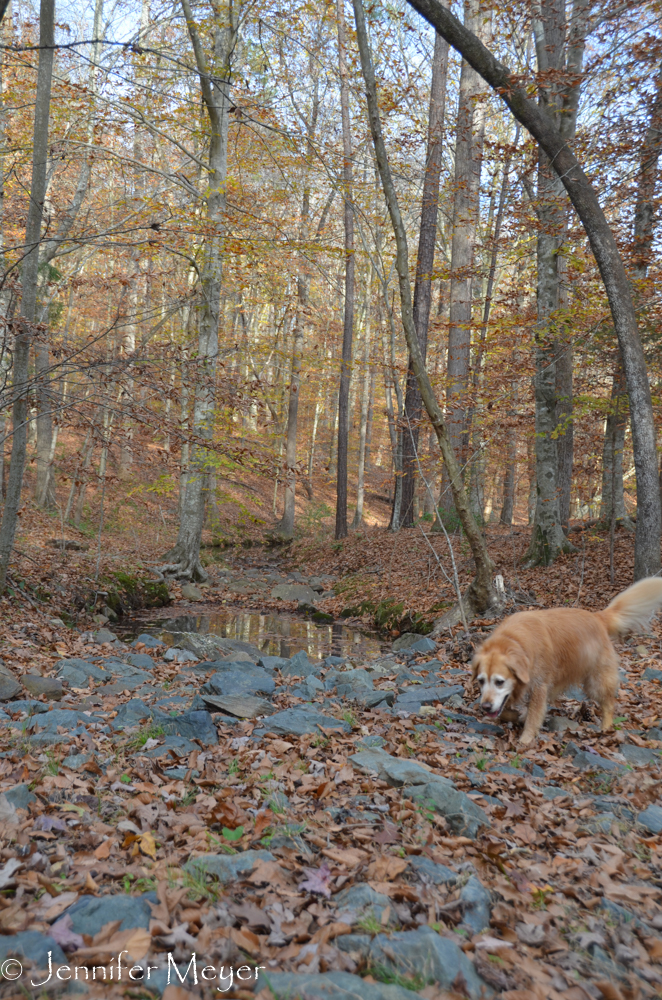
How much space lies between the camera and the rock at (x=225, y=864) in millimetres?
3020

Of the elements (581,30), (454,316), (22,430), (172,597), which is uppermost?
(581,30)

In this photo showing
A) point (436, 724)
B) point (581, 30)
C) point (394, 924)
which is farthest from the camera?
point (581, 30)

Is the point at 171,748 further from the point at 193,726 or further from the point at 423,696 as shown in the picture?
the point at 423,696

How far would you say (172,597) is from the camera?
1359cm

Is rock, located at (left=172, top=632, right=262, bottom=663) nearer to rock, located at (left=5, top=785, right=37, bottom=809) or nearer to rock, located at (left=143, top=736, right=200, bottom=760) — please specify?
rock, located at (left=143, top=736, right=200, bottom=760)

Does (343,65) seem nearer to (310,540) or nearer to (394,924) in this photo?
(310,540)

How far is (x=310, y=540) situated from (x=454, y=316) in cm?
947

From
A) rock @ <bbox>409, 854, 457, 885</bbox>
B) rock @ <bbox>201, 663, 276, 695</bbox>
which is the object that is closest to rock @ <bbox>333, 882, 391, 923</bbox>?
rock @ <bbox>409, 854, 457, 885</bbox>

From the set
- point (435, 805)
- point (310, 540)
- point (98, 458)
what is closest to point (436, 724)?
point (435, 805)

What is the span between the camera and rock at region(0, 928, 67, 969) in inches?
94.3

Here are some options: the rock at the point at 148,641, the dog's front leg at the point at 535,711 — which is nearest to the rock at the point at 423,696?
the dog's front leg at the point at 535,711

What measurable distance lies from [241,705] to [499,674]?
2.41 m

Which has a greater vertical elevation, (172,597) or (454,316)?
(454,316)

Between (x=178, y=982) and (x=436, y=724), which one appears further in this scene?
(x=436, y=724)
